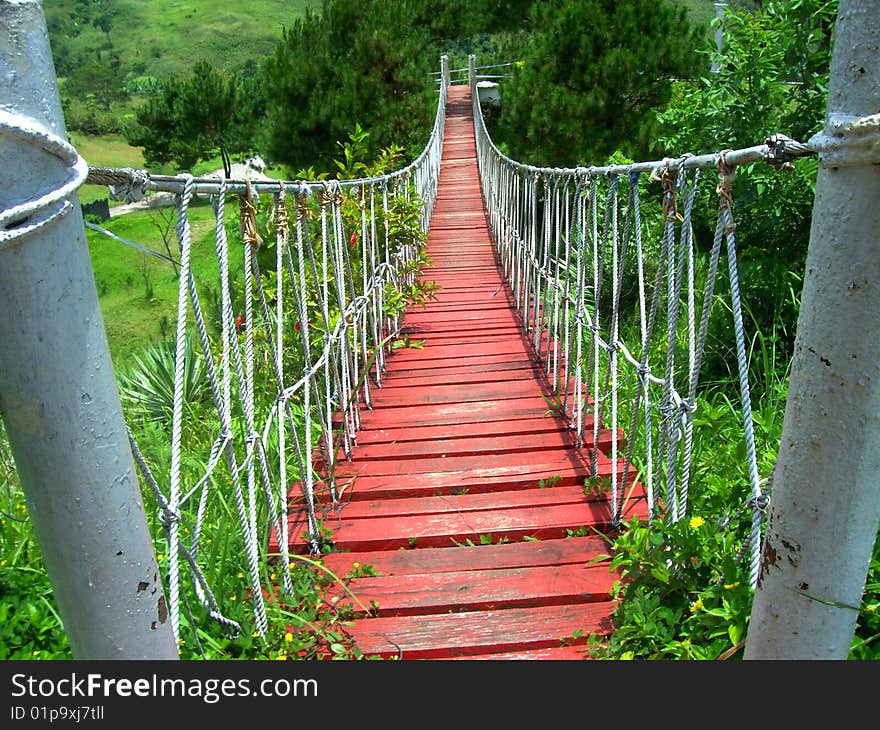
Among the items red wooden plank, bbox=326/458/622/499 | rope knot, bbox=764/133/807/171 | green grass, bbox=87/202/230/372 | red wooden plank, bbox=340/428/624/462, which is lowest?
green grass, bbox=87/202/230/372

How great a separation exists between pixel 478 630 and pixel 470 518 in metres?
0.51

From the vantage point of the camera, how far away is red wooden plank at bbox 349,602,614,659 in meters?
1.62

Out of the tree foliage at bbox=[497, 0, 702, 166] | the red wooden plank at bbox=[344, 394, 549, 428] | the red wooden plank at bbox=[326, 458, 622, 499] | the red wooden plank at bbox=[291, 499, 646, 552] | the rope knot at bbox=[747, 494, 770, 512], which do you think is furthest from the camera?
the tree foliage at bbox=[497, 0, 702, 166]

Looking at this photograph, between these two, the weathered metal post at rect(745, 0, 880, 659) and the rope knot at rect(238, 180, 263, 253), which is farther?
the rope knot at rect(238, 180, 263, 253)

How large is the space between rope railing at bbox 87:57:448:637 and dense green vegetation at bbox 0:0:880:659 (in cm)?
17

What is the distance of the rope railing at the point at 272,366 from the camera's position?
1.21 metres

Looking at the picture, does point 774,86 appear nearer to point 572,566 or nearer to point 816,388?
point 572,566

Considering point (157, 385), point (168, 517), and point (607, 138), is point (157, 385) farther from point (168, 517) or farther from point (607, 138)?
point (607, 138)

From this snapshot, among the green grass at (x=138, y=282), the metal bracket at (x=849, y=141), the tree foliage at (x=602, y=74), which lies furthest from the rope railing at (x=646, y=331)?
the green grass at (x=138, y=282)

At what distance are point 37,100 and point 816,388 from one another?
83 centimetres

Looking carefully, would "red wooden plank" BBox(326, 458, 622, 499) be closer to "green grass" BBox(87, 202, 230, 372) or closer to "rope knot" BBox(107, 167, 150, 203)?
"rope knot" BBox(107, 167, 150, 203)

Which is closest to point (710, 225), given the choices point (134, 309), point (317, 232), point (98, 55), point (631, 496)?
point (317, 232)

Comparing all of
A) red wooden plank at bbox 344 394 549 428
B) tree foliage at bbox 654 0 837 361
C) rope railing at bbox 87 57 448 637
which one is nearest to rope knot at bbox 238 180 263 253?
rope railing at bbox 87 57 448 637

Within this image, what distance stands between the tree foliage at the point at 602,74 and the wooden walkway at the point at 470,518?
4493 mm
